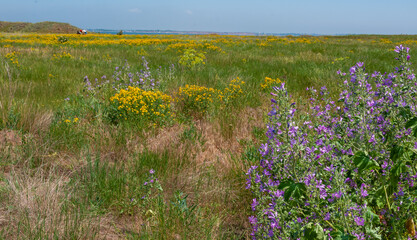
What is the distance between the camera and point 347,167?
1.79m

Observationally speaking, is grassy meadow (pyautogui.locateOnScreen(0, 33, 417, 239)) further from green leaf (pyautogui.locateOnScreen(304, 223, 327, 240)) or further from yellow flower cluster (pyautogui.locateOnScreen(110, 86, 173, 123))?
green leaf (pyautogui.locateOnScreen(304, 223, 327, 240))

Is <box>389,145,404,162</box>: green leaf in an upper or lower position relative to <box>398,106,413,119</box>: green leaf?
lower

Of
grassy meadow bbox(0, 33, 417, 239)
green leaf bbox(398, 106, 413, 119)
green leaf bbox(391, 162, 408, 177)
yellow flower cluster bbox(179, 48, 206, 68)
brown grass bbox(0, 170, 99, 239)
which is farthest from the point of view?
yellow flower cluster bbox(179, 48, 206, 68)

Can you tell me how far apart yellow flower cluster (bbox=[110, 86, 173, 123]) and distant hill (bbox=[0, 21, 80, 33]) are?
209ft

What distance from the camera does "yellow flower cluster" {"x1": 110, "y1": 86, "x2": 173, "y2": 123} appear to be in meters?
4.33

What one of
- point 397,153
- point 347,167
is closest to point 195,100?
point 347,167

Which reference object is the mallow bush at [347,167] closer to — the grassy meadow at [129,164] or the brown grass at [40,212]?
the grassy meadow at [129,164]

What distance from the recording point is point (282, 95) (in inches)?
63.1

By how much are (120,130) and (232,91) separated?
2.34 metres

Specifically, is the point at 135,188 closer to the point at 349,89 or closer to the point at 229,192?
the point at 229,192

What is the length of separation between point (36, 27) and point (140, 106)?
69830 mm

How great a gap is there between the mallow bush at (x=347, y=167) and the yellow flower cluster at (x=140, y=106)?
2.71m

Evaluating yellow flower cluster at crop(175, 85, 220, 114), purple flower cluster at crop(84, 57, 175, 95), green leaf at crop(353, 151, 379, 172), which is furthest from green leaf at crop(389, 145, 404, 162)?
purple flower cluster at crop(84, 57, 175, 95)

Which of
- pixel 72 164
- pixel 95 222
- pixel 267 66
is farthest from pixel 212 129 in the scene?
pixel 267 66
